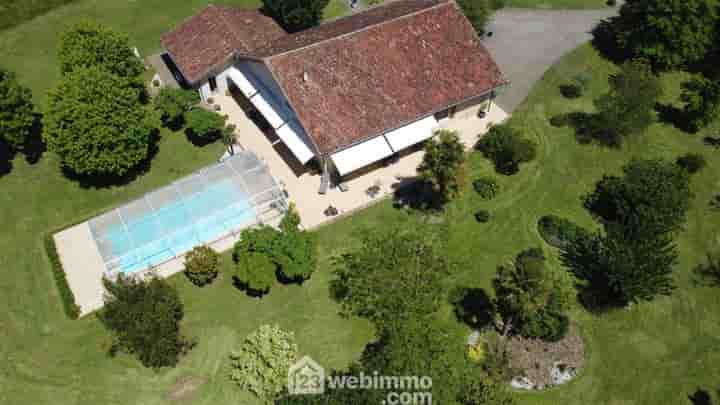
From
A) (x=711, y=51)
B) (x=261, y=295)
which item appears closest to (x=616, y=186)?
(x=711, y=51)

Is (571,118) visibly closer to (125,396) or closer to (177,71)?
(177,71)

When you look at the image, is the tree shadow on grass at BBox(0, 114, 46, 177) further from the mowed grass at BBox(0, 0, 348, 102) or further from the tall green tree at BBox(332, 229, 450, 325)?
the tall green tree at BBox(332, 229, 450, 325)

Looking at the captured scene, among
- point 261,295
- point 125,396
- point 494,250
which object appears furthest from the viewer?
point 494,250

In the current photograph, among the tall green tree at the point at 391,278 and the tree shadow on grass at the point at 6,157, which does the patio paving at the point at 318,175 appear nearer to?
the tall green tree at the point at 391,278


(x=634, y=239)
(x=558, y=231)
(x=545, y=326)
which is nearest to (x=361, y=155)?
(x=558, y=231)

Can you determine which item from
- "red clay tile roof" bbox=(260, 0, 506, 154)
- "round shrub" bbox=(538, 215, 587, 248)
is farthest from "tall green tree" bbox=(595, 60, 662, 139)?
"round shrub" bbox=(538, 215, 587, 248)

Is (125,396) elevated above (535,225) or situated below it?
below
